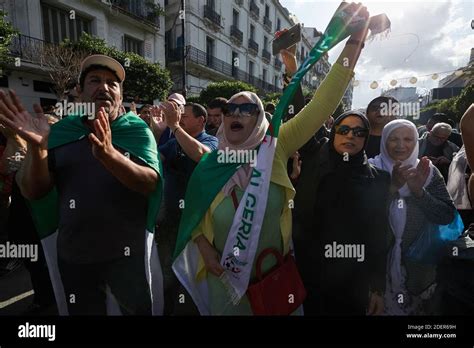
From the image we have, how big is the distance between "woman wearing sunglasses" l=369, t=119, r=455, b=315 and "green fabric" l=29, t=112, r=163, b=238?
1439 mm

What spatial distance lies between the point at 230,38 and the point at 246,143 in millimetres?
1917

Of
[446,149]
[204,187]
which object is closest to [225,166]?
[204,187]

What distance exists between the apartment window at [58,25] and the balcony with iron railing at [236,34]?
1.33m

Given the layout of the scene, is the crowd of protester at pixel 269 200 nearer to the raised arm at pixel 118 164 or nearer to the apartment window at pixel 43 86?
the raised arm at pixel 118 164

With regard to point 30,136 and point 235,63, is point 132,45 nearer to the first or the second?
point 235,63

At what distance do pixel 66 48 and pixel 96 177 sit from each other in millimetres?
1498

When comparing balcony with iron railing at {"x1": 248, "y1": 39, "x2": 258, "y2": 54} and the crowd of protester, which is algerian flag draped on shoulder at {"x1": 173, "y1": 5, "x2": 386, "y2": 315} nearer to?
the crowd of protester

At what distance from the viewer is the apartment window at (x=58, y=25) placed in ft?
7.55

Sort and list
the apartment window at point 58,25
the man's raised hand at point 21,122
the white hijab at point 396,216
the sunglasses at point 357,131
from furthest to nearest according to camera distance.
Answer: the apartment window at point 58,25
the white hijab at point 396,216
the sunglasses at point 357,131
the man's raised hand at point 21,122

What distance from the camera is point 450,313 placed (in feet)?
5.58

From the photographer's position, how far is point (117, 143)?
1.45 meters

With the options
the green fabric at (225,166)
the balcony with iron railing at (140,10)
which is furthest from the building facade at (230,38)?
the green fabric at (225,166)

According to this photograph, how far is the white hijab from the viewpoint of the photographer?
1.63 m

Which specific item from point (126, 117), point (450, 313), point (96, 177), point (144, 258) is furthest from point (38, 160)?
point (450, 313)
